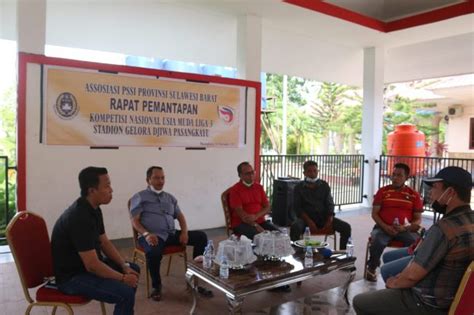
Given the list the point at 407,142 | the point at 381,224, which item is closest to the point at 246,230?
the point at 381,224

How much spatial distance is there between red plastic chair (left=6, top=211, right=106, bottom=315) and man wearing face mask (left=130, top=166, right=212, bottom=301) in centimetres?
94

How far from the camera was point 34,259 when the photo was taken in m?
2.33

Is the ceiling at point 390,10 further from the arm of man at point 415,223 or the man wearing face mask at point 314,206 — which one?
the arm of man at point 415,223

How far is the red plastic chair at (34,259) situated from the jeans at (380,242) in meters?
2.55

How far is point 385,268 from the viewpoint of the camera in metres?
2.96

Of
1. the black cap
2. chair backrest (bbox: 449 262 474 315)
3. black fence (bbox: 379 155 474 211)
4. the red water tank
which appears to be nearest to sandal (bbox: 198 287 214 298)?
chair backrest (bbox: 449 262 474 315)

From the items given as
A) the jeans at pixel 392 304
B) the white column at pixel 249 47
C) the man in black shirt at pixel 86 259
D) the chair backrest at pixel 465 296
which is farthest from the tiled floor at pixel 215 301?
the white column at pixel 249 47

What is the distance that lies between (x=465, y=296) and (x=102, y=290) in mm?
1889

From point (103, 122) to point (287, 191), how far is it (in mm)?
2913

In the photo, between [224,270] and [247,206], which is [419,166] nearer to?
[247,206]

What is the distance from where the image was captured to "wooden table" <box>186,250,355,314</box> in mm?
2461

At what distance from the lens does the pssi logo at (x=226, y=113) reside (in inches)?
222

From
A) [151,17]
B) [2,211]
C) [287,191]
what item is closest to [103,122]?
[2,211]

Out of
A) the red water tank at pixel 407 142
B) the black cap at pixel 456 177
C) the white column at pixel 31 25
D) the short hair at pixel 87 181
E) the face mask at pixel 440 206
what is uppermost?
the white column at pixel 31 25
